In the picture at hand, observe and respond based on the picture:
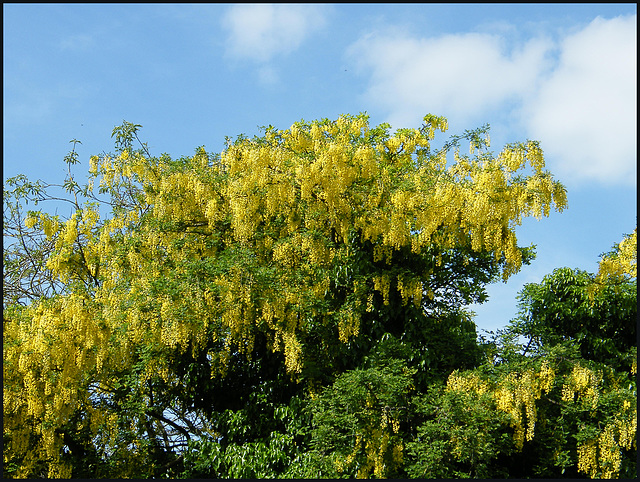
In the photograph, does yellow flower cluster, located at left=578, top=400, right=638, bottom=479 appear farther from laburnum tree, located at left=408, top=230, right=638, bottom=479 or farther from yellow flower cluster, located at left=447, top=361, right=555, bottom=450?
yellow flower cluster, located at left=447, top=361, right=555, bottom=450

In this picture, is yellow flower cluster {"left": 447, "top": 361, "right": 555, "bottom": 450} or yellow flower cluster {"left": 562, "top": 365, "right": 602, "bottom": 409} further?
yellow flower cluster {"left": 562, "top": 365, "right": 602, "bottom": 409}

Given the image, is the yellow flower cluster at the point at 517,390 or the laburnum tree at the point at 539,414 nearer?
the laburnum tree at the point at 539,414

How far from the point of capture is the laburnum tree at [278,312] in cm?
834

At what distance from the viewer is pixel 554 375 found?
28.6 feet

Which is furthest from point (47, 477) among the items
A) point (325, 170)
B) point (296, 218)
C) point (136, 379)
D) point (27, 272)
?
point (325, 170)

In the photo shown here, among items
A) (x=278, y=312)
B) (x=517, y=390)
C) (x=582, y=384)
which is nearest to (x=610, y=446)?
(x=582, y=384)

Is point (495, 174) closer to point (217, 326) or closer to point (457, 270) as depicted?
point (457, 270)

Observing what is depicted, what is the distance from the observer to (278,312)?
8570 millimetres

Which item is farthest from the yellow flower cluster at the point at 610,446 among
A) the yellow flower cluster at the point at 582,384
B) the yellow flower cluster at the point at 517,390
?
the yellow flower cluster at the point at 517,390

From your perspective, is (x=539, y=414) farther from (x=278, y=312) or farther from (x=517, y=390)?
(x=278, y=312)

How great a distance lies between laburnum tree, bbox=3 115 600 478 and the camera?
834 cm

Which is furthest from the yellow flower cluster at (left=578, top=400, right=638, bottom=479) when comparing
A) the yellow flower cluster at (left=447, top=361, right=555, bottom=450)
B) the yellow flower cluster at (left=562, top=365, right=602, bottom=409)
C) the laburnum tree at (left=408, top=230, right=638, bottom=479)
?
the yellow flower cluster at (left=447, top=361, right=555, bottom=450)

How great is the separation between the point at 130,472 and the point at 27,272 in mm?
4254

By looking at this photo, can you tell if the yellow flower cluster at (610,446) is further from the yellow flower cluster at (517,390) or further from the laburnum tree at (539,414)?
the yellow flower cluster at (517,390)
